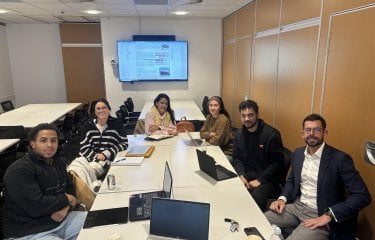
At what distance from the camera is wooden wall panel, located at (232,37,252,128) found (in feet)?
16.6

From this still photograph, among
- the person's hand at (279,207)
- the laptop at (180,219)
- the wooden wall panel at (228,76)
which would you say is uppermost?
the wooden wall panel at (228,76)

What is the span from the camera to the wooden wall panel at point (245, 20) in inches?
188

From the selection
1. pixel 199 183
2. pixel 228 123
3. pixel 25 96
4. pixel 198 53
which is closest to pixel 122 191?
pixel 199 183

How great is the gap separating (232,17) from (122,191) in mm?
4993

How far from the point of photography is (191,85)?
7270 mm

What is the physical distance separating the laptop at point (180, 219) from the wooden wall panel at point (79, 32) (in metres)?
7.10

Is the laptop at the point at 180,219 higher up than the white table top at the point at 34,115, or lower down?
higher up

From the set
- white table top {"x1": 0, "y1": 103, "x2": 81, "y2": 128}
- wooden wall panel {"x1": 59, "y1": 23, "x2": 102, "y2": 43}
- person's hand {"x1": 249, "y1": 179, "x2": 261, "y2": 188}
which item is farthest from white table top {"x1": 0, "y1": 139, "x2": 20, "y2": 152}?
wooden wall panel {"x1": 59, "y1": 23, "x2": 102, "y2": 43}

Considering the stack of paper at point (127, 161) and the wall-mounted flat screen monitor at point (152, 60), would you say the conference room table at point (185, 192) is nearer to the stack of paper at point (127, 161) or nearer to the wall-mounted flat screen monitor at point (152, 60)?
the stack of paper at point (127, 161)

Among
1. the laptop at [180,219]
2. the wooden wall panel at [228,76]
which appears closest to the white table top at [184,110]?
the wooden wall panel at [228,76]

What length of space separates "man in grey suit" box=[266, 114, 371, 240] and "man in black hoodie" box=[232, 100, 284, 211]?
413 mm

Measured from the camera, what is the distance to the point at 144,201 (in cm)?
204

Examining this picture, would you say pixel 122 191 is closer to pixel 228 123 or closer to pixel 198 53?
pixel 228 123

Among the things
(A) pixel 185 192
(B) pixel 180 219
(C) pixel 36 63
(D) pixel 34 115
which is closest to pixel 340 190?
(A) pixel 185 192
